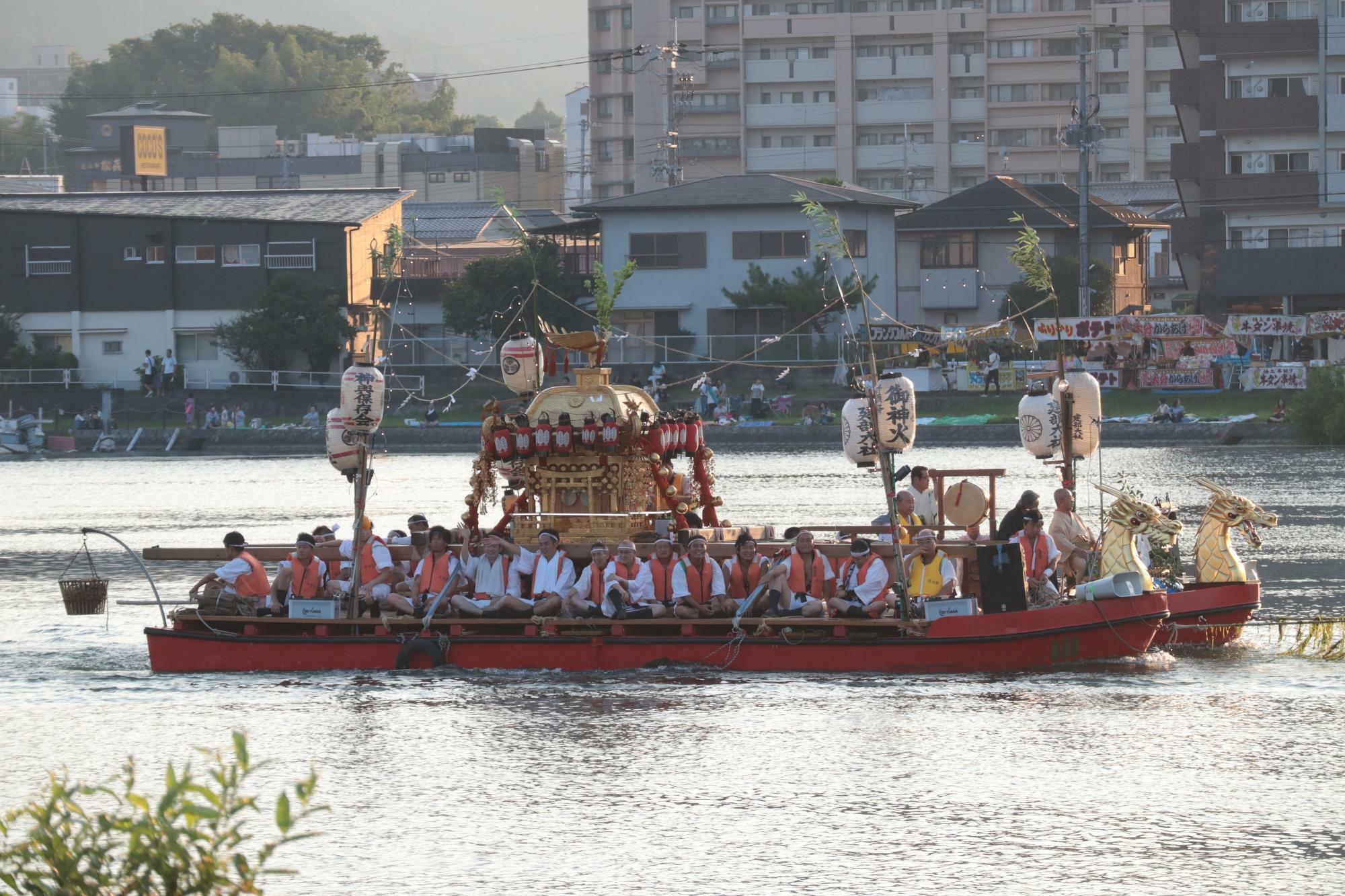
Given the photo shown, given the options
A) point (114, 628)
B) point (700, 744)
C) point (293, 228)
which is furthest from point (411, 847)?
point (293, 228)

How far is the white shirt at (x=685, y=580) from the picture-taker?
67.3 feet

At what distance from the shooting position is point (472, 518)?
23.1 m

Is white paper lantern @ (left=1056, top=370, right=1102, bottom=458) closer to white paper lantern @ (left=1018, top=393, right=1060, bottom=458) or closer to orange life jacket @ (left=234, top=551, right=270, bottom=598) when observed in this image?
white paper lantern @ (left=1018, top=393, right=1060, bottom=458)

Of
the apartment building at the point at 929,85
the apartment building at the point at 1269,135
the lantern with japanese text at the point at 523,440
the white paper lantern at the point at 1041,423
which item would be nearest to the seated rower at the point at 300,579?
the lantern with japanese text at the point at 523,440

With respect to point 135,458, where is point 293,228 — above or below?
above

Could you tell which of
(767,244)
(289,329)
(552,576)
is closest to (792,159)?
(767,244)

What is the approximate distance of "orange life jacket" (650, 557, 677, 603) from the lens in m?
20.6

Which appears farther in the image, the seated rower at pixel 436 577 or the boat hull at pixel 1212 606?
the boat hull at pixel 1212 606

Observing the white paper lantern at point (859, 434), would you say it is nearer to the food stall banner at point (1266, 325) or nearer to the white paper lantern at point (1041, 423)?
the white paper lantern at point (1041, 423)

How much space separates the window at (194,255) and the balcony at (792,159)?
35527 mm

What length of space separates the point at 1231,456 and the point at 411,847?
129 ft

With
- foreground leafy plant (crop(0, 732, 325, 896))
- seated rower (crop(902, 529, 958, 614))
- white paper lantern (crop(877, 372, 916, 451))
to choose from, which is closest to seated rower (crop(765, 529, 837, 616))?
seated rower (crop(902, 529, 958, 614))

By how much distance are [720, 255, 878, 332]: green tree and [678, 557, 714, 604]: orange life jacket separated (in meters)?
42.4

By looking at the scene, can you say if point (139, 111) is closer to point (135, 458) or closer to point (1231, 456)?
point (135, 458)
